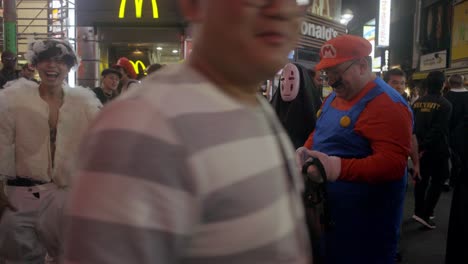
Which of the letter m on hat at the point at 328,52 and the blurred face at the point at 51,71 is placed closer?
the letter m on hat at the point at 328,52

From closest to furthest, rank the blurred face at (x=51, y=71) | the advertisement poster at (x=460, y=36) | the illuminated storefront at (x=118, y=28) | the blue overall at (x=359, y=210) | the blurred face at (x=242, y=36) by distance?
the blurred face at (x=242, y=36), the blue overall at (x=359, y=210), the blurred face at (x=51, y=71), the illuminated storefront at (x=118, y=28), the advertisement poster at (x=460, y=36)

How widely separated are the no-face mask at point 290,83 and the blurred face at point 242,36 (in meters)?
3.36

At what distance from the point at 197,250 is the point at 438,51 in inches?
881

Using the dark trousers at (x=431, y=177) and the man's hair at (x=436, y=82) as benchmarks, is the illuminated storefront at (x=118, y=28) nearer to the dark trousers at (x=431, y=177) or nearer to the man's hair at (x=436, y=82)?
the man's hair at (x=436, y=82)

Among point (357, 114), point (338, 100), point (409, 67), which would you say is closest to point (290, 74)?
point (338, 100)

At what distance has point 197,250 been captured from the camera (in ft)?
2.88

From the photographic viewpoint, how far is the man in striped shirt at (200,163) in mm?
788

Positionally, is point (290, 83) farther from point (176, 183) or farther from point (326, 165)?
point (176, 183)

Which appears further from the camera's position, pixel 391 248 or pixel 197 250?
pixel 391 248

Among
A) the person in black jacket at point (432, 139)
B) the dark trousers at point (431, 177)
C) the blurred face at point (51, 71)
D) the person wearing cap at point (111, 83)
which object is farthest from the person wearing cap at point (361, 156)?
the person wearing cap at point (111, 83)

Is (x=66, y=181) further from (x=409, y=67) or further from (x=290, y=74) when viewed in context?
(x=409, y=67)

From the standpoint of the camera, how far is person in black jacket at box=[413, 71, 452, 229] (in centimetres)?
636

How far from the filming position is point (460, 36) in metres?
18.9

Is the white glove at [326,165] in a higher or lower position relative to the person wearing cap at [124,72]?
lower
